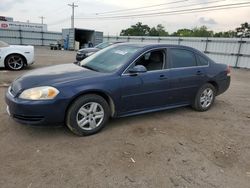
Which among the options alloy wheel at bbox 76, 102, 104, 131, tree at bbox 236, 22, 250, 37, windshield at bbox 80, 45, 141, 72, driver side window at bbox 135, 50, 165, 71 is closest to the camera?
alloy wheel at bbox 76, 102, 104, 131

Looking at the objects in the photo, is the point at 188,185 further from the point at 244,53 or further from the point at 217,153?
the point at 244,53

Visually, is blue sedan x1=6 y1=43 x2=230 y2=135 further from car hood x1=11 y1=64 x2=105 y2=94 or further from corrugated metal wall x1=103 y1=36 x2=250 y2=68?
corrugated metal wall x1=103 y1=36 x2=250 y2=68

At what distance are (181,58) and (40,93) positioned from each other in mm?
2839

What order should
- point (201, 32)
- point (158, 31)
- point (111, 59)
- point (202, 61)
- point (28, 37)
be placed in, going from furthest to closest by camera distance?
point (158, 31) < point (201, 32) < point (28, 37) < point (202, 61) < point (111, 59)

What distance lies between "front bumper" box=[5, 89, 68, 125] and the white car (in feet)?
21.5

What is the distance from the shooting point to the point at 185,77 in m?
4.57

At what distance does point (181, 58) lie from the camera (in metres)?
4.64

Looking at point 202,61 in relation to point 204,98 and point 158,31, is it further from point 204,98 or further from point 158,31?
point 158,31

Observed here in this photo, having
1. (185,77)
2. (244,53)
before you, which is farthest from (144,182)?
→ (244,53)

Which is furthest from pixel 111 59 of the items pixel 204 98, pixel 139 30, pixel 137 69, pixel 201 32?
pixel 201 32

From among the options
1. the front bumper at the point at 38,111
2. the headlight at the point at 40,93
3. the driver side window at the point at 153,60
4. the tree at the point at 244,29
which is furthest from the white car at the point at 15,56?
the tree at the point at 244,29

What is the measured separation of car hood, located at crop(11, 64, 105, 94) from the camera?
11.1ft

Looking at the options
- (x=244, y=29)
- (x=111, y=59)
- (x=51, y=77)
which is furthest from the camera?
(x=244, y=29)

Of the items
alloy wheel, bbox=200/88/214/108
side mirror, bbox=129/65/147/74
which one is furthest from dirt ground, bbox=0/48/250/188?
side mirror, bbox=129/65/147/74
